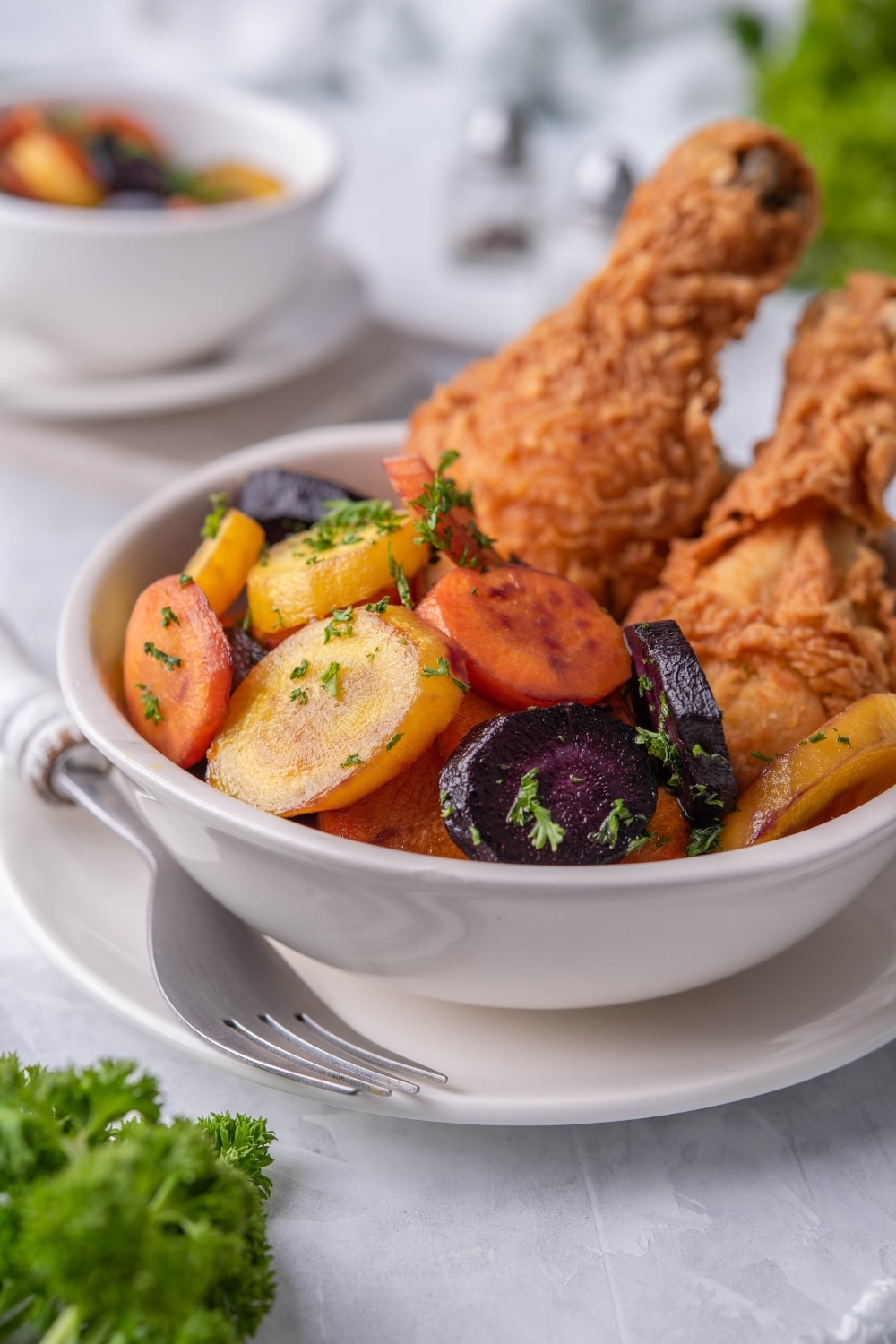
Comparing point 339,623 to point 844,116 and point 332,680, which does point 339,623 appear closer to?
→ point 332,680

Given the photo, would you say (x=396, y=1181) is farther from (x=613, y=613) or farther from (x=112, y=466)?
(x=112, y=466)

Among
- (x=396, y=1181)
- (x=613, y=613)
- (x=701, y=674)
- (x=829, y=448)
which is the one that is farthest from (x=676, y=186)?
(x=396, y=1181)

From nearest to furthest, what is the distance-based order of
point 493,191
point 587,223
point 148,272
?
point 148,272 < point 587,223 < point 493,191

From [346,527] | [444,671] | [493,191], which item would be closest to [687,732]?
[444,671]

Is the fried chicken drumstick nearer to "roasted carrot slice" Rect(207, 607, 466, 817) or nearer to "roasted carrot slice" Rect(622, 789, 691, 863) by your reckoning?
"roasted carrot slice" Rect(622, 789, 691, 863)

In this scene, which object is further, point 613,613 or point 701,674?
point 613,613

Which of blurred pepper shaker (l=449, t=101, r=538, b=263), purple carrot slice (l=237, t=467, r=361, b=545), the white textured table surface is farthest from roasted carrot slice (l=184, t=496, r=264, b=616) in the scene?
blurred pepper shaker (l=449, t=101, r=538, b=263)

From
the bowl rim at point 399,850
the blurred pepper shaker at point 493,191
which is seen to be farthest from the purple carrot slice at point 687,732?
the blurred pepper shaker at point 493,191
